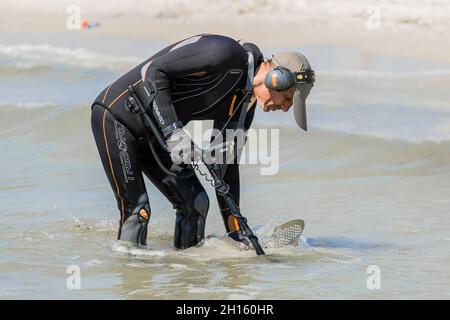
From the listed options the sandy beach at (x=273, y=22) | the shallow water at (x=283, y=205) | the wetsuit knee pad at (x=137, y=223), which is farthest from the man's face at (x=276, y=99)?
the sandy beach at (x=273, y=22)

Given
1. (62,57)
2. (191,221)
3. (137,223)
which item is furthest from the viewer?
(62,57)

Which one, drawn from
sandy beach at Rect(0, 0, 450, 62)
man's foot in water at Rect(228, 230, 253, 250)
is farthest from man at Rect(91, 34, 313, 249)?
sandy beach at Rect(0, 0, 450, 62)

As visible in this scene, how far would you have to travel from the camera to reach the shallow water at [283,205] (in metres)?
6.42

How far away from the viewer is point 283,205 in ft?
28.7

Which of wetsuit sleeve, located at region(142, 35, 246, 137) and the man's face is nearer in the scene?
wetsuit sleeve, located at region(142, 35, 246, 137)

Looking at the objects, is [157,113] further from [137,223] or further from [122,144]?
[137,223]

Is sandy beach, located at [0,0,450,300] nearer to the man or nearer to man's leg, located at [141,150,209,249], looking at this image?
man's leg, located at [141,150,209,249]

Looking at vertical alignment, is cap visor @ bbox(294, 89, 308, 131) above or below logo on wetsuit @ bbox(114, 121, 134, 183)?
above

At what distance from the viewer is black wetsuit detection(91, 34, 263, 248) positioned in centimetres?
601

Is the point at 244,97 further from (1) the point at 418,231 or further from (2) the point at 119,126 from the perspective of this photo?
(1) the point at 418,231

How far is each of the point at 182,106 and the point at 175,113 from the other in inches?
6.7

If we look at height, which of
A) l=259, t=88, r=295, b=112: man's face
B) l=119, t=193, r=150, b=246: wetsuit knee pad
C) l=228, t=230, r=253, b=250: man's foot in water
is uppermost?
l=259, t=88, r=295, b=112: man's face

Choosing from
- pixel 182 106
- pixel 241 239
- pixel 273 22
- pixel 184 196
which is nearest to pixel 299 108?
pixel 182 106

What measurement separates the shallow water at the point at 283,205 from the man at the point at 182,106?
0.39 m
